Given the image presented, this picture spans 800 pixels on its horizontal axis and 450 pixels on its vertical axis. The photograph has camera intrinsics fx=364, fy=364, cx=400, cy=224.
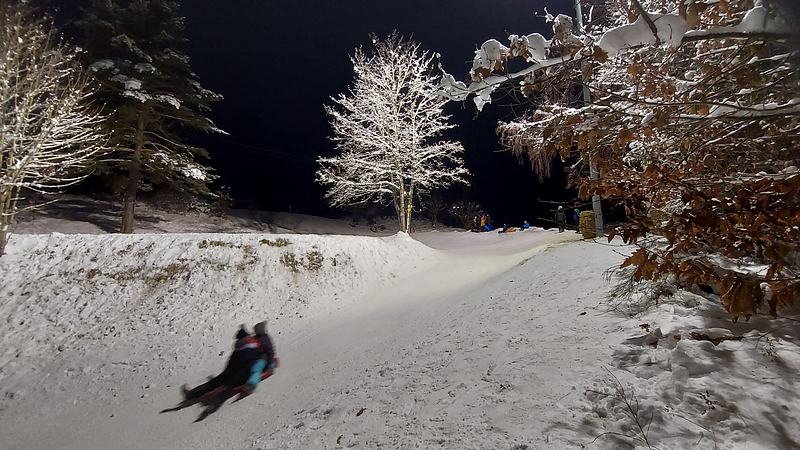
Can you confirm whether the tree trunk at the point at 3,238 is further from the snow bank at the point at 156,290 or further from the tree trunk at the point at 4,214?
the snow bank at the point at 156,290

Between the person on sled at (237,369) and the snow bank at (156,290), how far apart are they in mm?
913

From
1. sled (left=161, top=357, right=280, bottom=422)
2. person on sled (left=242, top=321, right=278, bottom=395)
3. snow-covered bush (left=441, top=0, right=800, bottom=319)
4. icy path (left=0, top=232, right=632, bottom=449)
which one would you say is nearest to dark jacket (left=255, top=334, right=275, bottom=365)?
person on sled (left=242, top=321, right=278, bottom=395)

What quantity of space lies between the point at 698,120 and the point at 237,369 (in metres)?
7.05

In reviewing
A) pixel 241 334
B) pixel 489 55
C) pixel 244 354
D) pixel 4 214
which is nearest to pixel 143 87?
pixel 4 214

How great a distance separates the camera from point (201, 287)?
9055 millimetres

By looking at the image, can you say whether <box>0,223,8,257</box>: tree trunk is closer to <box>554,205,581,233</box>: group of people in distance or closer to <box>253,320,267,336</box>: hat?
<box>253,320,267,336</box>: hat

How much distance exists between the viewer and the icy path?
3.05 meters

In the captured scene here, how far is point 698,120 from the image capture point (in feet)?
6.47

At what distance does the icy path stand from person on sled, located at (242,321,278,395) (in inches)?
9.7

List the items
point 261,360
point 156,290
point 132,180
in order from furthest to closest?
point 132,180 < point 156,290 < point 261,360

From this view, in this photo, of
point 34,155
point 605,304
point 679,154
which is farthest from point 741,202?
point 34,155

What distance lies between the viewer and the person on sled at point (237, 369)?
19.9 feet

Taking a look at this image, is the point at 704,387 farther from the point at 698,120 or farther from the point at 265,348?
the point at 265,348

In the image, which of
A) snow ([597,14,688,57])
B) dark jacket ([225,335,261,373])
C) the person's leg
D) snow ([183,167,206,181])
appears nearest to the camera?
snow ([597,14,688,57])
